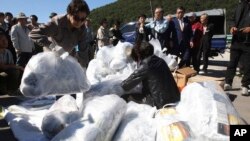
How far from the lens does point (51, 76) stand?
444 cm

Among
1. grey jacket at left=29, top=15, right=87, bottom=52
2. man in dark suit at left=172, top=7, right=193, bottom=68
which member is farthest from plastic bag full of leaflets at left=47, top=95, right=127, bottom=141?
man in dark suit at left=172, top=7, right=193, bottom=68

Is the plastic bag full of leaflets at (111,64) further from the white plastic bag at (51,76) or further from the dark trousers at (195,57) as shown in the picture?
the dark trousers at (195,57)

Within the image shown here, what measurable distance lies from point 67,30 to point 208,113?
6.46ft

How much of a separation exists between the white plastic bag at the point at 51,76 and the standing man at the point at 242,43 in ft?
11.0

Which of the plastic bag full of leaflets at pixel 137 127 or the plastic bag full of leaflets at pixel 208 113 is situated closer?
the plastic bag full of leaflets at pixel 208 113

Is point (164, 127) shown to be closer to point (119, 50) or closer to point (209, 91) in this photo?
point (209, 91)

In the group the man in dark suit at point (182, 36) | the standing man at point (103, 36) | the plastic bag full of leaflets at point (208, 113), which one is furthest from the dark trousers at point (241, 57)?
the standing man at point (103, 36)

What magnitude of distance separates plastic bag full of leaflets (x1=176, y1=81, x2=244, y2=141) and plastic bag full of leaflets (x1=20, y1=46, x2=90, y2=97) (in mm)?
1231

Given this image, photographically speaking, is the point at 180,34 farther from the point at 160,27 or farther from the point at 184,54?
the point at 160,27

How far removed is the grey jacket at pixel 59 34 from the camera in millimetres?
4410

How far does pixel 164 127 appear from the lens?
3.56 meters

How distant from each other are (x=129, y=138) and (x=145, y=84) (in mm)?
1250

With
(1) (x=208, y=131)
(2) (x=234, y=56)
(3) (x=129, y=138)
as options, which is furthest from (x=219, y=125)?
(2) (x=234, y=56)

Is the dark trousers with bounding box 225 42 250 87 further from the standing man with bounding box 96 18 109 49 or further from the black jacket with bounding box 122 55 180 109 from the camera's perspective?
the standing man with bounding box 96 18 109 49
